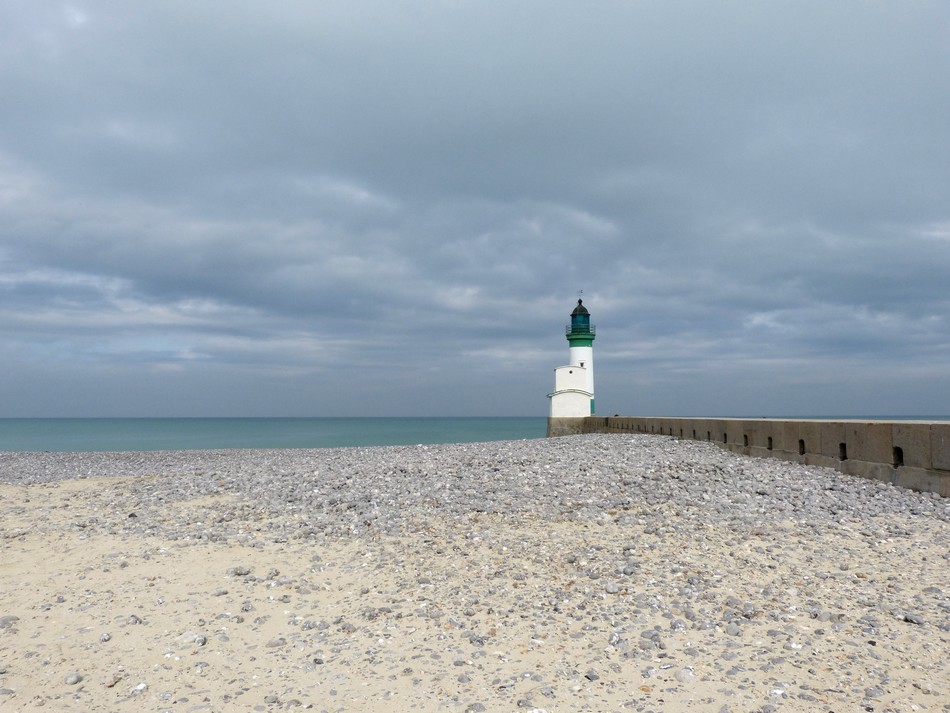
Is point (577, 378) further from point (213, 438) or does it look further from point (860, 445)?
point (213, 438)

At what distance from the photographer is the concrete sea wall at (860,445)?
10719 millimetres

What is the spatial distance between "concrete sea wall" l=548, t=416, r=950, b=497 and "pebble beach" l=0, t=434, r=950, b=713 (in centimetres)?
59

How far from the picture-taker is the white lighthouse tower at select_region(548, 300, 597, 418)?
47.7m

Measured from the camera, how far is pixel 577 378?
158ft

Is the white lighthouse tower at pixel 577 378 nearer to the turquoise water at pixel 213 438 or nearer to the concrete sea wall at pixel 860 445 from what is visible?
the turquoise water at pixel 213 438

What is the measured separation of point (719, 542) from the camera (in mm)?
8344

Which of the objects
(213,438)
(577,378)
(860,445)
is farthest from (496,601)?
(213,438)

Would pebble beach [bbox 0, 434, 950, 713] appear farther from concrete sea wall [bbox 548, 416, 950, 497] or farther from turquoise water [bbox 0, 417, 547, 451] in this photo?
turquoise water [bbox 0, 417, 547, 451]

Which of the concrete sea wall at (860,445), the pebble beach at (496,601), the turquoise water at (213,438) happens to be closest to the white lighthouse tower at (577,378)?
the turquoise water at (213,438)

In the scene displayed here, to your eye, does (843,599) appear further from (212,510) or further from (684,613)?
(212,510)

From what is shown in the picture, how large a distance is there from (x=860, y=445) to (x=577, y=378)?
3545 cm

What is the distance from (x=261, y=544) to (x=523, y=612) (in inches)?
165

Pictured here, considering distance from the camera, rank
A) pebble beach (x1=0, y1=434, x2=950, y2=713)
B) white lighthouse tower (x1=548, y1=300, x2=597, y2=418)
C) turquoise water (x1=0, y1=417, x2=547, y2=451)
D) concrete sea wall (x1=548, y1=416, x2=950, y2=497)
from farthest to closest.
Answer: turquoise water (x1=0, y1=417, x2=547, y2=451) < white lighthouse tower (x1=548, y1=300, x2=597, y2=418) < concrete sea wall (x1=548, y1=416, x2=950, y2=497) < pebble beach (x1=0, y1=434, x2=950, y2=713)

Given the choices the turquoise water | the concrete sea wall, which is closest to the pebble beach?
the concrete sea wall
